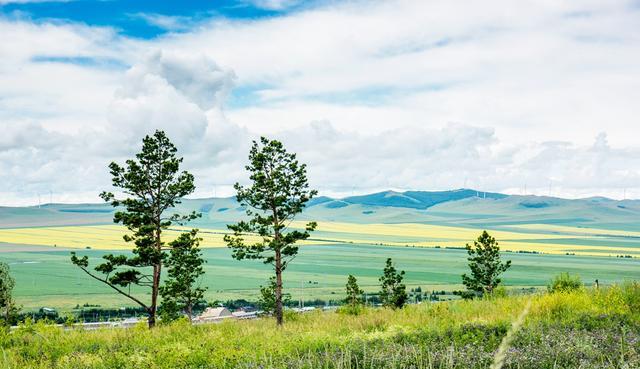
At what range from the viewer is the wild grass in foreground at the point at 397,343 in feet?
34.6

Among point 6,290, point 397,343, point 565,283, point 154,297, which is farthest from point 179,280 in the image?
point 397,343

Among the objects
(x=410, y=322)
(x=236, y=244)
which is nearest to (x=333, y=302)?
(x=236, y=244)

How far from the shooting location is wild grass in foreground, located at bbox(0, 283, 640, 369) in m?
10.5

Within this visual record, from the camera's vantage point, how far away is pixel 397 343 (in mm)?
12938

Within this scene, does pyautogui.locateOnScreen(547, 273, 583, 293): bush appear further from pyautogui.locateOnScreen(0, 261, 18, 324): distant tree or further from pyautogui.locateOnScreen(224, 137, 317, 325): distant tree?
pyautogui.locateOnScreen(0, 261, 18, 324): distant tree

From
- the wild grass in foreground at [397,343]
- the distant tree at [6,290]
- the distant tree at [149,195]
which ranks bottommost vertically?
the distant tree at [6,290]

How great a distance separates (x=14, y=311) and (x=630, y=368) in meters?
76.6

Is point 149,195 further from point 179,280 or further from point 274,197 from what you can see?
point 179,280

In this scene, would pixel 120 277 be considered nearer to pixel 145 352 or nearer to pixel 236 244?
pixel 236 244

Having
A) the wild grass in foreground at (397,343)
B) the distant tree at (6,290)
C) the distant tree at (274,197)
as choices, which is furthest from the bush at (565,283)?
the distant tree at (6,290)

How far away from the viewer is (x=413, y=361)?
10.3m

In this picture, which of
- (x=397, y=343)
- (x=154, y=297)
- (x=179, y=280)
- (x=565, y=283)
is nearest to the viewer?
(x=397, y=343)

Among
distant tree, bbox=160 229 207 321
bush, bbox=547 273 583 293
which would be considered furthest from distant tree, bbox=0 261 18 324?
bush, bbox=547 273 583 293

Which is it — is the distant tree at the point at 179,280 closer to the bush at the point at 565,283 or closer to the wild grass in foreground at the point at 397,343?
the wild grass in foreground at the point at 397,343
